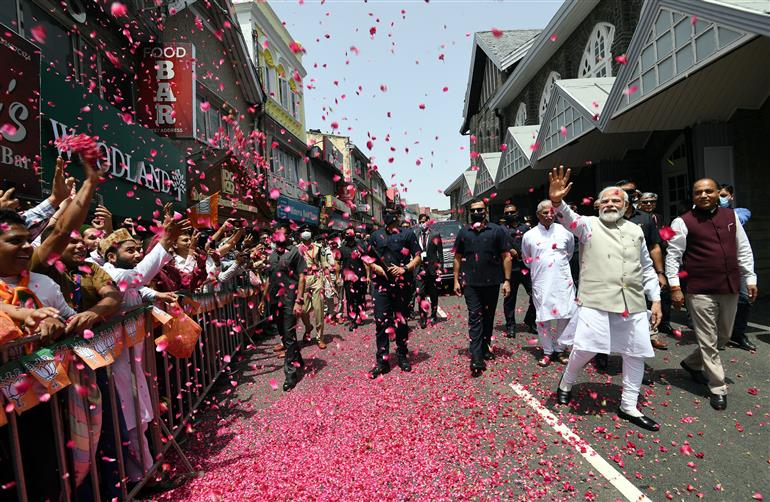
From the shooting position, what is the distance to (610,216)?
12.8 feet

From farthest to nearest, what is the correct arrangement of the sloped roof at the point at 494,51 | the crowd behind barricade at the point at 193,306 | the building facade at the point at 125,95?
1. the sloped roof at the point at 494,51
2. the building facade at the point at 125,95
3. the crowd behind barricade at the point at 193,306

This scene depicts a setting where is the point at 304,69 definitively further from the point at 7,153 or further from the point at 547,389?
the point at 547,389

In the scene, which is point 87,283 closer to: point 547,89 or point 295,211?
point 295,211

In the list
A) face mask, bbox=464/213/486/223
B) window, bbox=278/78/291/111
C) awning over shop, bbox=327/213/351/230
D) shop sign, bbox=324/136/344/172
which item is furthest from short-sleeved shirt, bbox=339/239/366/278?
awning over shop, bbox=327/213/351/230

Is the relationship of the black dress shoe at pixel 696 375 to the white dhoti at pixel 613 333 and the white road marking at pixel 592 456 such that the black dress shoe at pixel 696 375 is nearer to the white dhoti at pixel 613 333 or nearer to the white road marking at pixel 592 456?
the white dhoti at pixel 613 333

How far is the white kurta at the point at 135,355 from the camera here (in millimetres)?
2922

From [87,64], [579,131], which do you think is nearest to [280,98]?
[87,64]

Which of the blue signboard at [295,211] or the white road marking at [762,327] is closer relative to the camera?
the white road marking at [762,327]

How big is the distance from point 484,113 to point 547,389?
99.5 ft

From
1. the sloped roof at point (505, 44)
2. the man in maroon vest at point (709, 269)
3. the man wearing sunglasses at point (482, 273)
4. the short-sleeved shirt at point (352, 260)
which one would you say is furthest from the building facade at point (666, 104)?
the sloped roof at point (505, 44)

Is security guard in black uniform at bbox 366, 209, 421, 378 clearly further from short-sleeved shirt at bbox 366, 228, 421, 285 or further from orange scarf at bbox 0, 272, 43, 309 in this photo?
orange scarf at bbox 0, 272, 43, 309

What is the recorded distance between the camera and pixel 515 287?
24.5 feet

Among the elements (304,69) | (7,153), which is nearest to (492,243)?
(7,153)

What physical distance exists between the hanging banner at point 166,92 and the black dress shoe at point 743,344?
1105 cm
